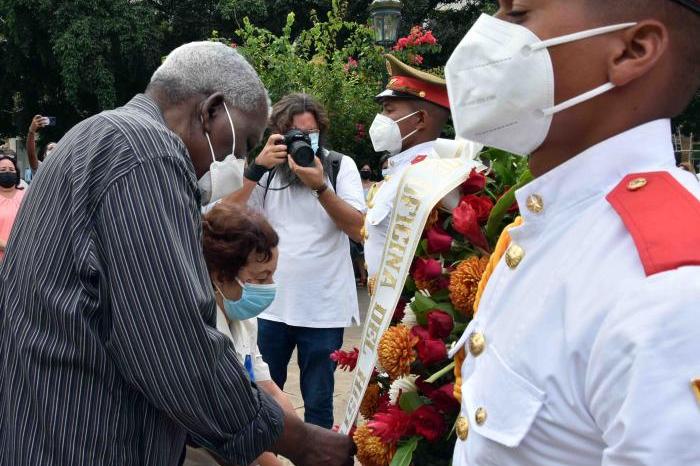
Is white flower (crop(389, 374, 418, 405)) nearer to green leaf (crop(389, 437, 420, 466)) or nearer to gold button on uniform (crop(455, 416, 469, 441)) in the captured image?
green leaf (crop(389, 437, 420, 466))

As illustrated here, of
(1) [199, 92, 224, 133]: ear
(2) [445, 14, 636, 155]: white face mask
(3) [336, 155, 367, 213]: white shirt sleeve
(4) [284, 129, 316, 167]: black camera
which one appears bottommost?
(3) [336, 155, 367, 213]: white shirt sleeve

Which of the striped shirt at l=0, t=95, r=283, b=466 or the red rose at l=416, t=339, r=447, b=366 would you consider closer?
the striped shirt at l=0, t=95, r=283, b=466

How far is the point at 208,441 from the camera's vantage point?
6.25 feet

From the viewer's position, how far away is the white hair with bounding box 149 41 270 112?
205cm

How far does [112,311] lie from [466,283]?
92 centimetres

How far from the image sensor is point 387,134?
11.9 ft

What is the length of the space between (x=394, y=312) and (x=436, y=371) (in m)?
0.29

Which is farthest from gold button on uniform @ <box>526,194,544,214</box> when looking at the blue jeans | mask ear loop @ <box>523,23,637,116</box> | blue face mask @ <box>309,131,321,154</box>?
blue face mask @ <box>309,131,321,154</box>

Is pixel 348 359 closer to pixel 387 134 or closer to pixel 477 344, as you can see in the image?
pixel 387 134

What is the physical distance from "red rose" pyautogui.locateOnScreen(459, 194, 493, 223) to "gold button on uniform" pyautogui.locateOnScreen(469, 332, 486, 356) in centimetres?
88

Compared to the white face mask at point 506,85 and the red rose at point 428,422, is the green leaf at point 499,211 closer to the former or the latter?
the red rose at point 428,422

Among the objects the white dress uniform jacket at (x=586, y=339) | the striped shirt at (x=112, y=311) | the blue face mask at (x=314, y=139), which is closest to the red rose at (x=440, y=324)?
the striped shirt at (x=112, y=311)

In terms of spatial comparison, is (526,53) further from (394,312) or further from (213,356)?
(394,312)

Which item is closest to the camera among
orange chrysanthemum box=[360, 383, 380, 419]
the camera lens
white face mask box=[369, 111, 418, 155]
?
orange chrysanthemum box=[360, 383, 380, 419]
